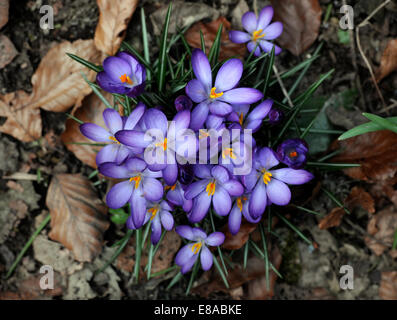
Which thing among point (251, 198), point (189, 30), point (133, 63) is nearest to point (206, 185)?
point (251, 198)

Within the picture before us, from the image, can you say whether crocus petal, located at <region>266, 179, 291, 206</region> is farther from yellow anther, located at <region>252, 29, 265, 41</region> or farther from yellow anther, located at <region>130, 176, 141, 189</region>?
yellow anther, located at <region>252, 29, 265, 41</region>

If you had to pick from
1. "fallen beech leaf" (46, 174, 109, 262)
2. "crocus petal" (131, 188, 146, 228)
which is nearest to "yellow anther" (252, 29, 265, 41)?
"crocus petal" (131, 188, 146, 228)

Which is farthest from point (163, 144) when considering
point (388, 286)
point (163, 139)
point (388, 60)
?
point (388, 286)

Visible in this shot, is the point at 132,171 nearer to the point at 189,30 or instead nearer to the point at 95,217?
the point at 95,217

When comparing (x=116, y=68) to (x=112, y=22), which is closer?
(x=116, y=68)

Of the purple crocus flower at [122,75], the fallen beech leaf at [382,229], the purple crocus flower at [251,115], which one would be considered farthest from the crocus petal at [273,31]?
the fallen beech leaf at [382,229]

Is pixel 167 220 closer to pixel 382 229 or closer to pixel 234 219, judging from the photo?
pixel 234 219
